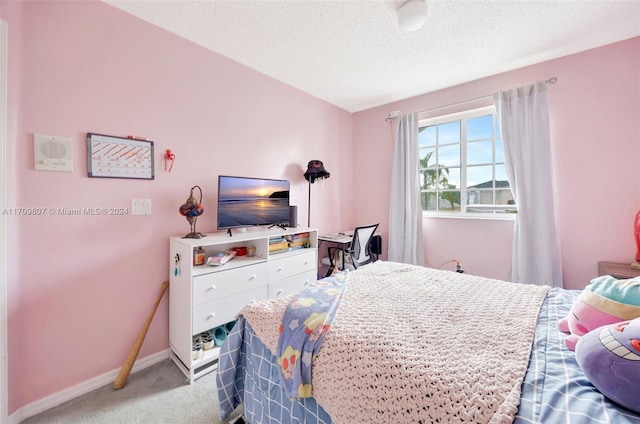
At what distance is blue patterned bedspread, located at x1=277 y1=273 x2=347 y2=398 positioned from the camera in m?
0.97

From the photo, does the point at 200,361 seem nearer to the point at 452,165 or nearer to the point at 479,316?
the point at 479,316

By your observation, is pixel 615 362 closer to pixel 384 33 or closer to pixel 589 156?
pixel 384 33

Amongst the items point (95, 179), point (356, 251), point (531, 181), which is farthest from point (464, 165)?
point (95, 179)

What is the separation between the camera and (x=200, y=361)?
1.70 metres

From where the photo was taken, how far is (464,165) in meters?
2.93

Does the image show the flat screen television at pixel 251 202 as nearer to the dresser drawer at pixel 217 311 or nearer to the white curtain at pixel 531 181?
the dresser drawer at pixel 217 311

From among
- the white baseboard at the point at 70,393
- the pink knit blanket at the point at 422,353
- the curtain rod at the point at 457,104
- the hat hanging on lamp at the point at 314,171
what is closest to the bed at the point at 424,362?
the pink knit blanket at the point at 422,353

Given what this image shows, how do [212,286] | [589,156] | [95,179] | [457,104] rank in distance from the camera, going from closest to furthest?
Result: [95,179] → [212,286] → [589,156] → [457,104]

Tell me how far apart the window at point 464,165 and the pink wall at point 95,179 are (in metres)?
2.34

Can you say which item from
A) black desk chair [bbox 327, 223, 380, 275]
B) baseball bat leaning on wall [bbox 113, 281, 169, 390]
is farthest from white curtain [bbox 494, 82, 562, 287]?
baseball bat leaning on wall [bbox 113, 281, 169, 390]

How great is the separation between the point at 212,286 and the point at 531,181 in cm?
297

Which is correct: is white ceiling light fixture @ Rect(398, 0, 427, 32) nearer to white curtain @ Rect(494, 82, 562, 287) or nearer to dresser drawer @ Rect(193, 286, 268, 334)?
white curtain @ Rect(494, 82, 562, 287)

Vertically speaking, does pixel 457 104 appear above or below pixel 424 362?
above

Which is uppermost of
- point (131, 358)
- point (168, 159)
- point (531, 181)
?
point (168, 159)
